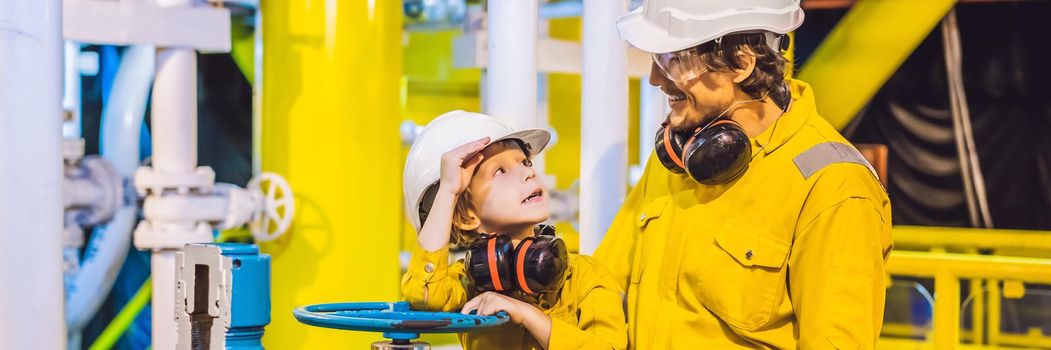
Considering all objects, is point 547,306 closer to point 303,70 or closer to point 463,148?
point 463,148

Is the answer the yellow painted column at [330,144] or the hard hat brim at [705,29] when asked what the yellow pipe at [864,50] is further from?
the hard hat brim at [705,29]

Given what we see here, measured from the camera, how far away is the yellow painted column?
9.73 feet

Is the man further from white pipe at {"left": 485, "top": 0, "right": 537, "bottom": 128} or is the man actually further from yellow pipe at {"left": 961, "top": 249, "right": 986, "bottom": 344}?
yellow pipe at {"left": 961, "top": 249, "right": 986, "bottom": 344}

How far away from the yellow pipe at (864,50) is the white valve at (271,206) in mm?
1718

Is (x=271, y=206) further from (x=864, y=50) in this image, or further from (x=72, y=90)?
(x=864, y=50)

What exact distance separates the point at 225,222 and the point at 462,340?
969 millimetres

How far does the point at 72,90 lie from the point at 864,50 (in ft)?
7.37

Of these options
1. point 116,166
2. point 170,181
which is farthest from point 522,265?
point 116,166

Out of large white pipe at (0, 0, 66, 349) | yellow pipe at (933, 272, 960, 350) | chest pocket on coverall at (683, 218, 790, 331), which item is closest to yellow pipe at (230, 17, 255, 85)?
large white pipe at (0, 0, 66, 349)

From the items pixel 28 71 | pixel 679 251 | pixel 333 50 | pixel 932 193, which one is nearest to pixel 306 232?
pixel 333 50

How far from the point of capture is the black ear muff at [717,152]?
1830 mm

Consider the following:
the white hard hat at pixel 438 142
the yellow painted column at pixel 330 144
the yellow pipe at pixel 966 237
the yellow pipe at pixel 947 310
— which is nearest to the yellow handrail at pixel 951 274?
the yellow pipe at pixel 947 310

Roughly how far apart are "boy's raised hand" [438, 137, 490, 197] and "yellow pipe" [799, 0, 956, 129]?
216 centimetres

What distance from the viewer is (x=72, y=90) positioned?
3.02 m
